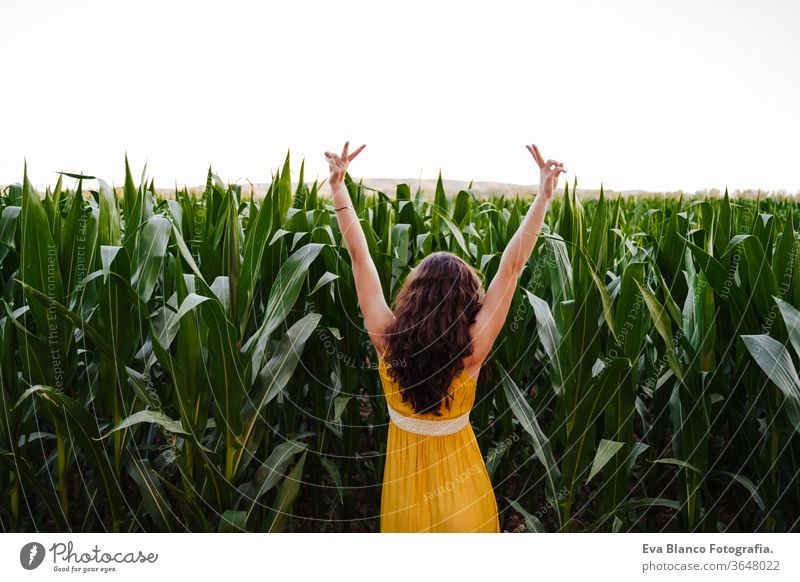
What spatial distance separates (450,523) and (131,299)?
0.66m

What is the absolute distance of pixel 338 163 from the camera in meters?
1.01

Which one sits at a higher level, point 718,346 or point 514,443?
point 718,346

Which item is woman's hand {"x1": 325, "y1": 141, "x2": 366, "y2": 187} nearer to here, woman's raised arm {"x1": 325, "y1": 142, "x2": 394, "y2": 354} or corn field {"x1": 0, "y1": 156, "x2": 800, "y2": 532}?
woman's raised arm {"x1": 325, "y1": 142, "x2": 394, "y2": 354}

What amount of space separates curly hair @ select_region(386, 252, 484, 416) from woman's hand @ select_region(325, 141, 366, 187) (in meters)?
0.20

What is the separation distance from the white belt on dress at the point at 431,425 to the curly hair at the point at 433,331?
21 millimetres

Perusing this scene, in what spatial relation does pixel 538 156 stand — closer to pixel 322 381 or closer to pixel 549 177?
pixel 549 177

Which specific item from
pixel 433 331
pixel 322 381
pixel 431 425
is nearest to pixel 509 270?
pixel 433 331

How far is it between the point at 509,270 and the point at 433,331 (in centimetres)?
16

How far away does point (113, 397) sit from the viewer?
1030 mm

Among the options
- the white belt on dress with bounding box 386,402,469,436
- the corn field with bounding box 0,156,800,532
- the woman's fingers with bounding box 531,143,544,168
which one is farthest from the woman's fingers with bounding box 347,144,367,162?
the white belt on dress with bounding box 386,402,469,436

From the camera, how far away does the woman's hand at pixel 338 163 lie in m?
0.99

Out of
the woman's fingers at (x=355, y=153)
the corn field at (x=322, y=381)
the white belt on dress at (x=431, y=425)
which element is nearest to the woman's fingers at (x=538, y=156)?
the corn field at (x=322, y=381)
